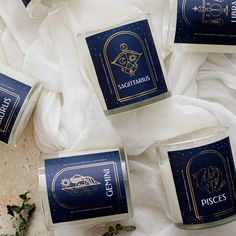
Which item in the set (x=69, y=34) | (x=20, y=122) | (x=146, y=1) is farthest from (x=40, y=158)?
(x=146, y=1)

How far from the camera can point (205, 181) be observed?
34.6 inches

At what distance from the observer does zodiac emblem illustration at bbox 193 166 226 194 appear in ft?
2.87

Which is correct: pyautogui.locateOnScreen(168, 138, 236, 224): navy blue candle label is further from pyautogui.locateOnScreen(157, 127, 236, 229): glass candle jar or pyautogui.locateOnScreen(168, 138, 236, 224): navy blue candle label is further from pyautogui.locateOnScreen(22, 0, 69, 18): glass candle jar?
pyautogui.locateOnScreen(22, 0, 69, 18): glass candle jar

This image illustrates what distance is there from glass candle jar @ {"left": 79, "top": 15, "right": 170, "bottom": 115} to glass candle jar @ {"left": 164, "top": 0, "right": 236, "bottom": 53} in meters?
0.05

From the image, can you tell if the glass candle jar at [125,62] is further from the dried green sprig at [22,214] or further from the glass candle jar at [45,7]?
the dried green sprig at [22,214]

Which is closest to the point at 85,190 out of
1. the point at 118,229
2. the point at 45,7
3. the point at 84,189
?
the point at 84,189

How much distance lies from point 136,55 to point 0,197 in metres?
0.35

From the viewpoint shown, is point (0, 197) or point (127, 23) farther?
point (0, 197)

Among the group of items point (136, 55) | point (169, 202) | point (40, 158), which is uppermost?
point (136, 55)

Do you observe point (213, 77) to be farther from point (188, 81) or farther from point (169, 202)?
point (169, 202)

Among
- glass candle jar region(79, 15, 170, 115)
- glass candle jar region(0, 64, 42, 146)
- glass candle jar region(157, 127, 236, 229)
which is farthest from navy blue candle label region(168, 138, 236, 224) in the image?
glass candle jar region(0, 64, 42, 146)

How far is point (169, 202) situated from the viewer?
92 centimetres

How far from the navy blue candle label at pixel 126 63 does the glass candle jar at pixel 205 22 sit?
55mm

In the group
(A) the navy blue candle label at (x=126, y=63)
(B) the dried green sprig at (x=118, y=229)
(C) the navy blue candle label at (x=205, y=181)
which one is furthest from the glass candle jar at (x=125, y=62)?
(B) the dried green sprig at (x=118, y=229)
